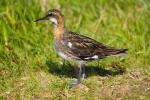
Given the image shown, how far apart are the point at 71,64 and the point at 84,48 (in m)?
0.99

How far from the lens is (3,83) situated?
974 cm

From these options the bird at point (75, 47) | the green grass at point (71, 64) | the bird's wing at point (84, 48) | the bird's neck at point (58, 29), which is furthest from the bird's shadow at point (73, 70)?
the bird's neck at point (58, 29)

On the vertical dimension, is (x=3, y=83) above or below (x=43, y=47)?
below

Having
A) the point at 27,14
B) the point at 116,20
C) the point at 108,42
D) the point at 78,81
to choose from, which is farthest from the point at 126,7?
the point at 78,81

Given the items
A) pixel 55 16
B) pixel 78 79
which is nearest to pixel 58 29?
pixel 55 16

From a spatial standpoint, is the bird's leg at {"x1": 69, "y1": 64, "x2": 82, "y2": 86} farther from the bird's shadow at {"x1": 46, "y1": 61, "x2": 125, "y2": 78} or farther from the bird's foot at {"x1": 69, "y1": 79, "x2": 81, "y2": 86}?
the bird's shadow at {"x1": 46, "y1": 61, "x2": 125, "y2": 78}

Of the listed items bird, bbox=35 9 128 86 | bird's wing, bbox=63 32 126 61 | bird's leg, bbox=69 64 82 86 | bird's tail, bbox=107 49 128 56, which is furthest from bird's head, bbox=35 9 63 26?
bird's tail, bbox=107 49 128 56

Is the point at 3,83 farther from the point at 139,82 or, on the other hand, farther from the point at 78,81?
the point at 139,82

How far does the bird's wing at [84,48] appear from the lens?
9.51 metres

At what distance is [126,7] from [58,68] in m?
2.58

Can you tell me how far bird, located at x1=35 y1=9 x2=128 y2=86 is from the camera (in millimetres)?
9492

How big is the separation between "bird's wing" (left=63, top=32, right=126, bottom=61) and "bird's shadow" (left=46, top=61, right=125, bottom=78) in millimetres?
731

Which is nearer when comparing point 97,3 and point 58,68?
point 58,68

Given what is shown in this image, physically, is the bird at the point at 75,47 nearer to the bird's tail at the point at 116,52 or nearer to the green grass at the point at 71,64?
the bird's tail at the point at 116,52
